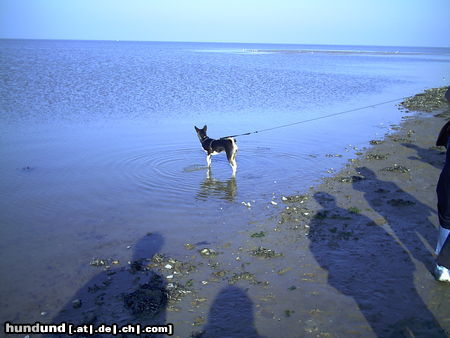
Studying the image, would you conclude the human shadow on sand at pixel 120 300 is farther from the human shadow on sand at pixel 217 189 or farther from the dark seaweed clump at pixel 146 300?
the human shadow on sand at pixel 217 189

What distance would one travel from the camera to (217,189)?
9836mm

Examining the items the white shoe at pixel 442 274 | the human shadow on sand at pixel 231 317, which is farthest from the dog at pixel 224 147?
the white shoe at pixel 442 274

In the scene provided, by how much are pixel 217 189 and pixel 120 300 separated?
5092 millimetres

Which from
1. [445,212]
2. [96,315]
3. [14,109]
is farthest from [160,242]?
[14,109]

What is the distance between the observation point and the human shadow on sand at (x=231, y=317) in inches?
173

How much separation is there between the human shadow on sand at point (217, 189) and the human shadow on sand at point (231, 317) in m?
4.04

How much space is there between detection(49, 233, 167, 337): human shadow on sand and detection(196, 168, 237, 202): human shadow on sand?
11.5 ft

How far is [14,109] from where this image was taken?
1812 cm

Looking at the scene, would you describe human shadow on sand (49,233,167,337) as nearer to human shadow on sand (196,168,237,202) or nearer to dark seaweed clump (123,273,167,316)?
dark seaweed clump (123,273,167,316)

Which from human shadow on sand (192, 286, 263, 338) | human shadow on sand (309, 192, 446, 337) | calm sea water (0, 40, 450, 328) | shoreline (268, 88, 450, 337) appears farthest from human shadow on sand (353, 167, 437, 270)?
human shadow on sand (192, 286, 263, 338)

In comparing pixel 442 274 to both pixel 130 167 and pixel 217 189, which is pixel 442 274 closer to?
pixel 217 189

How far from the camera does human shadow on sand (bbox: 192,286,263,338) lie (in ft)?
14.5

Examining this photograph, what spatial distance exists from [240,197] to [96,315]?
510 cm

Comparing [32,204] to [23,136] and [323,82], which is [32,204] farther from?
[323,82]
